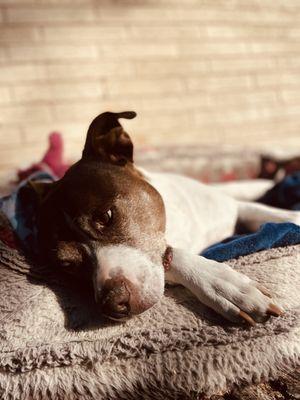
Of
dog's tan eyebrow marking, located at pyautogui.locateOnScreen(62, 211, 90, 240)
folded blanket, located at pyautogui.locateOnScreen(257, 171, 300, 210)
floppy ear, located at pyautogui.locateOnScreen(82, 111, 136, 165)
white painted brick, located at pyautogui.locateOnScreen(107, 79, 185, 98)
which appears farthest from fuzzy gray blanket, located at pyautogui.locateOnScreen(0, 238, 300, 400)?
white painted brick, located at pyautogui.locateOnScreen(107, 79, 185, 98)

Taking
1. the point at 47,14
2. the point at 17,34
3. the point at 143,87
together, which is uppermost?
the point at 47,14

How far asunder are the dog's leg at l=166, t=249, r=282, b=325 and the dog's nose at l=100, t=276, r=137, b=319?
286 millimetres

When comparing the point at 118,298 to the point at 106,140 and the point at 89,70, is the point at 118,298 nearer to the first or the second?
the point at 106,140

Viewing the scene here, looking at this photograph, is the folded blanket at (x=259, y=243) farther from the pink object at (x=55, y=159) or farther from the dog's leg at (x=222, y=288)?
the pink object at (x=55, y=159)

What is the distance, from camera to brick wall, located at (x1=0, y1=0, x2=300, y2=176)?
16.1 feet

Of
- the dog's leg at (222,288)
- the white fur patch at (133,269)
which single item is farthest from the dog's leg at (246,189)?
the white fur patch at (133,269)

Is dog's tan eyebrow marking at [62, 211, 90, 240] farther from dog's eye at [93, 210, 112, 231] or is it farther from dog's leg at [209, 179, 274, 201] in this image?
dog's leg at [209, 179, 274, 201]

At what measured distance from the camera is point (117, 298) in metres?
1.79

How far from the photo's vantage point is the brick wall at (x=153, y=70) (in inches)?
193

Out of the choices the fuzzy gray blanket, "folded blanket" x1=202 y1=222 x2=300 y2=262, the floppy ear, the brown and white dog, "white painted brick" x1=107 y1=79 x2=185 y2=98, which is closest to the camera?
the fuzzy gray blanket

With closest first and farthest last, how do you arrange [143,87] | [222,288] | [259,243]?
[222,288] → [259,243] → [143,87]

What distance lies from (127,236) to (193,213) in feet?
2.38

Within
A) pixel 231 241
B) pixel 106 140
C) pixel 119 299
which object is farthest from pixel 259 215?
pixel 119 299

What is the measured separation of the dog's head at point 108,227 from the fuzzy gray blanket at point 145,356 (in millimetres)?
125
